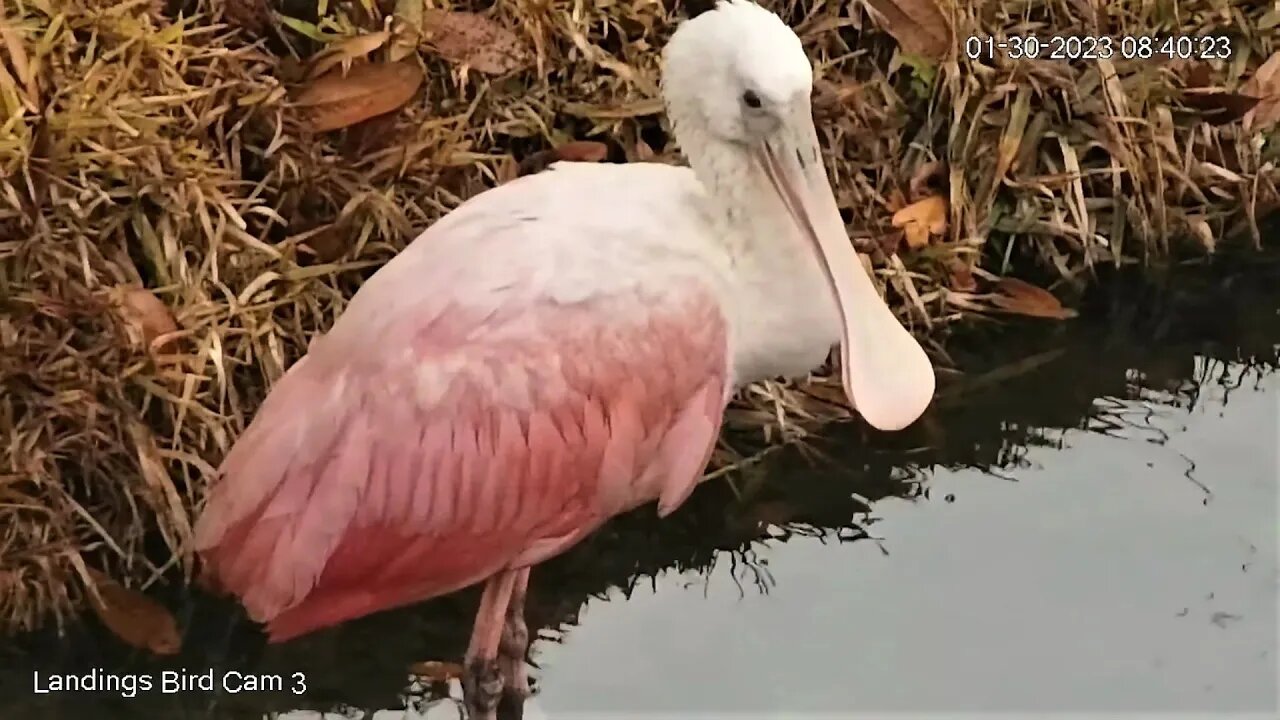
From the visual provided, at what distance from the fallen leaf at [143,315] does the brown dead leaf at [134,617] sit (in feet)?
0.65

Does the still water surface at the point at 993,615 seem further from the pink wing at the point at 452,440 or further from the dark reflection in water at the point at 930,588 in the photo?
the pink wing at the point at 452,440

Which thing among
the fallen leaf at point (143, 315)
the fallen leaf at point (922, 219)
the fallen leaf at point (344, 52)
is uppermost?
the fallen leaf at point (344, 52)

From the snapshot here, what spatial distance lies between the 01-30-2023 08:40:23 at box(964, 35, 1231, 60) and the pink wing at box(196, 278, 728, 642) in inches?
21.4

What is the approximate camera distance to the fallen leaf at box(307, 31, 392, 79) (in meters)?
1.31

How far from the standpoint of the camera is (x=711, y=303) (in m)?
1.10

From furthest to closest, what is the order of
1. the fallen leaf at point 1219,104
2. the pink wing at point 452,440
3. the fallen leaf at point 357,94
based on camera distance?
the fallen leaf at point 1219,104, the fallen leaf at point 357,94, the pink wing at point 452,440

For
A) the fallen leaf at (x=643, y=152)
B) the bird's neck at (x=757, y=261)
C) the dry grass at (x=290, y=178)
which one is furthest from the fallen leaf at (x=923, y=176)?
the bird's neck at (x=757, y=261)

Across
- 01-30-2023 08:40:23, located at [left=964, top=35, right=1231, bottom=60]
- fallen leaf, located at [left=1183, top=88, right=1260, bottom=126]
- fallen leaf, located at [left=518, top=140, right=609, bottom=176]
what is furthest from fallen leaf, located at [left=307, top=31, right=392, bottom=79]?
fallen leaf, located at [left=1183, top=88, right=1260, bottom=126]

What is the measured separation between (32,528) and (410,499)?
365 mm

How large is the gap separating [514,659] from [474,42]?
548mm

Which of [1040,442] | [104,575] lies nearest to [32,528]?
[104,575]

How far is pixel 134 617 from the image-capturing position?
1.23 meters

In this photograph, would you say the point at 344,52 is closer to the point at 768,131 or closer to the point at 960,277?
the point at 768,131

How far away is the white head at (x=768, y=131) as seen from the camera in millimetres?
1082
